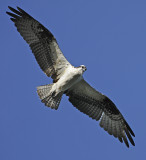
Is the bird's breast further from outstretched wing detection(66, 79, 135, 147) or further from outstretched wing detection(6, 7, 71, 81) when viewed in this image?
outstretched wing detection(66, 79, 135, 147)

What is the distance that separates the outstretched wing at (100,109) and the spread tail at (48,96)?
2.79 ft

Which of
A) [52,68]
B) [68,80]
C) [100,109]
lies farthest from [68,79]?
[100,109]

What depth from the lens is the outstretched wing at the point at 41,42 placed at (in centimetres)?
1318

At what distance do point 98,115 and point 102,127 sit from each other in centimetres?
47

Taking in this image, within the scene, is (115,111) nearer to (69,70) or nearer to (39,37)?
(69,70)

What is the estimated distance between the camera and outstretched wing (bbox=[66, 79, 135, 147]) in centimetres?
1390

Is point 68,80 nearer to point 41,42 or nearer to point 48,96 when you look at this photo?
point 48,96

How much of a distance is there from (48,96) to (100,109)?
205 centimetres

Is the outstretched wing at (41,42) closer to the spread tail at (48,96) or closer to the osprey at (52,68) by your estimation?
the osprey at (52,68)

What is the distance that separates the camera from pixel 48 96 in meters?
13.3

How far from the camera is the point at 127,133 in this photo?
13891 millimetres

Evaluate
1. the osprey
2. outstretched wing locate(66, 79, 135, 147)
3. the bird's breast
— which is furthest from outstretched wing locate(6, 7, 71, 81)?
outstretched wing locate(66, 79, 135, 147)

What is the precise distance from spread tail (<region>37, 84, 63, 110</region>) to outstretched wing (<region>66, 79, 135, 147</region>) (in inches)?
33.4

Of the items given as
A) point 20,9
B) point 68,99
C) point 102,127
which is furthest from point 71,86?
point 20,9
